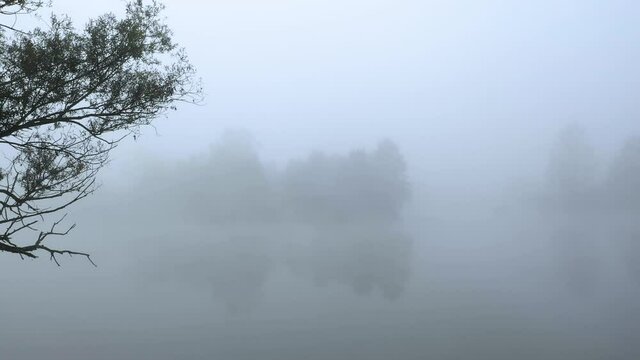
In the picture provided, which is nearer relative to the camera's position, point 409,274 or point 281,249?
point 409,274

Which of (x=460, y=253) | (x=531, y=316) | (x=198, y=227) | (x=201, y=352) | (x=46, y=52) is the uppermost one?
(x=198, y=227)

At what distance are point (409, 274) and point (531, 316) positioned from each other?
1512 centimetres

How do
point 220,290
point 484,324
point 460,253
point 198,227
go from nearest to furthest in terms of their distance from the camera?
point 484,324 < point 220,290 < point 460,253 < point 198,227

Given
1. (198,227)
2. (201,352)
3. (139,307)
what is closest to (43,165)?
(201,352)

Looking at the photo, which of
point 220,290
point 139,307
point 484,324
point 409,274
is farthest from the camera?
point 409,274

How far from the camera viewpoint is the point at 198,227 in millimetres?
115938

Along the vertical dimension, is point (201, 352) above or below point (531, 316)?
below

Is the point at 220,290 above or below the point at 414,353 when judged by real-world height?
above

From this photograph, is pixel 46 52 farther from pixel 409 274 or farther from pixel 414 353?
pixel 409 274

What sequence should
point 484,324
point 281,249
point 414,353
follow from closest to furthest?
point 414,353
point 484,324
point 281,249

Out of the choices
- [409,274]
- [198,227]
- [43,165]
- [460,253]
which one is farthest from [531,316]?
[198,227]

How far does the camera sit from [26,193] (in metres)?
6.32

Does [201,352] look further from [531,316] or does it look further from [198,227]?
[198,227]

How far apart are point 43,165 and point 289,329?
17.6m
